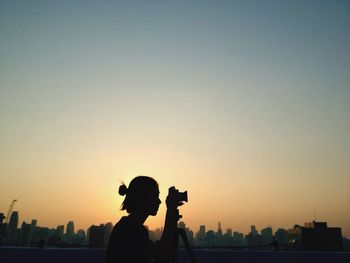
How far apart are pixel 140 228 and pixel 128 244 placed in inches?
8.4

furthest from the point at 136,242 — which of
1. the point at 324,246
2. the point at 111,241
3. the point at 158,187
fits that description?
the point at 324,246

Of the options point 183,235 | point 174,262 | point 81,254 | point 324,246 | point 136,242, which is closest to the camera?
point 136,242

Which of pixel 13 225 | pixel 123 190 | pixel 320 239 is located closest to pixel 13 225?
pixel 13 225

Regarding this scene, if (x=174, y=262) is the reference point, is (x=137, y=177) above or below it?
above

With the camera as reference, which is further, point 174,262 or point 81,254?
point 81,254

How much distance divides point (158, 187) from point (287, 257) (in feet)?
19.8

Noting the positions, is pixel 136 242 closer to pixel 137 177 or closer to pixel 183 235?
pixel 137 177

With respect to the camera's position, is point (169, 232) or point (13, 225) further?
point (13, 225)

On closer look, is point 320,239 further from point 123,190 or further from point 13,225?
point 13,225

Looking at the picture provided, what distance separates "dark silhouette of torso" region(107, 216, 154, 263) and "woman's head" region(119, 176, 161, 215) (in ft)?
0.68

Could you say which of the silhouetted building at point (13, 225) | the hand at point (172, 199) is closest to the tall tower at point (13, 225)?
the silhouetted building at point (13, 225)

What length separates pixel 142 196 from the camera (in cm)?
341

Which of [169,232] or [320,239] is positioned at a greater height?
[169,232]

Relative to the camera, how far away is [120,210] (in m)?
3.44
